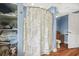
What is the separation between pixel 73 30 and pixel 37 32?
0.43m

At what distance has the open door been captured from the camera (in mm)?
1728

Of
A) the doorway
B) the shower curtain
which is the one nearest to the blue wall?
the doorway

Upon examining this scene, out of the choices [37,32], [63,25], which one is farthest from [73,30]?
[37,32]

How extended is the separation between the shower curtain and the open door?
0.74 feet

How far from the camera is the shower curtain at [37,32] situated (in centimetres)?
174

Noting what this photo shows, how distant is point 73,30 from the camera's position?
1.73 metres

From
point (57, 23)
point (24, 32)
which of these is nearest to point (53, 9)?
point (57, 23)

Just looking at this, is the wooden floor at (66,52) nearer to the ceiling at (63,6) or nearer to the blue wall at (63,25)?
the blue wall at (63,25)

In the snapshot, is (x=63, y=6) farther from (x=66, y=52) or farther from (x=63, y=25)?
(x=66, y=52)

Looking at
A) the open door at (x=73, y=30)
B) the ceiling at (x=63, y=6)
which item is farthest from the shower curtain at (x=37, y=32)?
the open door at (x=73, y=30)

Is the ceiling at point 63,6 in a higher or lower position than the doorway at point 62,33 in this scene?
higher

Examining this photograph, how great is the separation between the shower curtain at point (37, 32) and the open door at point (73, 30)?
0.74 feet

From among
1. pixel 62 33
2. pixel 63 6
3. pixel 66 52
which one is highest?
pixel 63 6

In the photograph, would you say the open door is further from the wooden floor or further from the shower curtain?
the shower curtain
